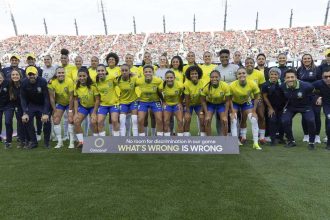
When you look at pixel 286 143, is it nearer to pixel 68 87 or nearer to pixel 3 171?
pixel 68 87

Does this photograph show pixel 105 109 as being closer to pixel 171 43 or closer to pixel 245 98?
pixel 245 98

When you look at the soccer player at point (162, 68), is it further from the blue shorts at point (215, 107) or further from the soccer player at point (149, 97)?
the blue shorts at point (215, 107)

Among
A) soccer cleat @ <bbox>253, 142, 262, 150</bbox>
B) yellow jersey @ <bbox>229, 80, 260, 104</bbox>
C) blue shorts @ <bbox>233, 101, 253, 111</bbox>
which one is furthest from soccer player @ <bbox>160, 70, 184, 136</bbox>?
soccer cleat @ <bbox>253, 142, 262, 150</bbox>

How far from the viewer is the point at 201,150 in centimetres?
634

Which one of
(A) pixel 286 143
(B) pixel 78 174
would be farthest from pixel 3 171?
(A) pixel 286 143

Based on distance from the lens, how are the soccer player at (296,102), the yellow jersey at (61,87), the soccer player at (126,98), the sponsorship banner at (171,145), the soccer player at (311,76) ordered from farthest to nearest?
the soccer player at (311,76) → the yellow jersey at (61,87) → the soccer player at (126,98) → the soccer player at (296,102) → the sponsorship banner at (171,145)

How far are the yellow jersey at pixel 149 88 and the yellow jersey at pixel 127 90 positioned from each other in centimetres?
11

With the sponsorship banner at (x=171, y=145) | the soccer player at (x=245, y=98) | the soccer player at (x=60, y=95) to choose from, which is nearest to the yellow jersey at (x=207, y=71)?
the soccer player at (x=245, y=98)

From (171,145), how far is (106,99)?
1.86 meters

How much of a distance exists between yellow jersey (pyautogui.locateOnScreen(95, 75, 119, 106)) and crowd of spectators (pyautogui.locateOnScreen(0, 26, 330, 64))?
33.4 m

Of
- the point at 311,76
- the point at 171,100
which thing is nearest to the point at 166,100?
the point at 171,100

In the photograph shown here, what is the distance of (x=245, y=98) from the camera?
24.0 feet

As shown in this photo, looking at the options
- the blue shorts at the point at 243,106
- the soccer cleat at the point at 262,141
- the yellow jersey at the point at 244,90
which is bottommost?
the soccer cleat at the point at 262,141

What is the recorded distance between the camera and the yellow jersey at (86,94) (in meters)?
7.15
